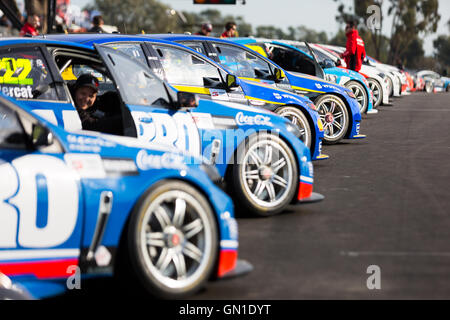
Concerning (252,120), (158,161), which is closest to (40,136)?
(158,161)

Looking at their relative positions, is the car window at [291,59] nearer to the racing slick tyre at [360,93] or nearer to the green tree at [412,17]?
the racing slick tyre at [360,93]

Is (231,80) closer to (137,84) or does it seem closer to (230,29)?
(137,84)

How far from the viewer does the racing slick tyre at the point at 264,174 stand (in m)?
7.43

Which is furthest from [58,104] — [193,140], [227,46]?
[227,46]

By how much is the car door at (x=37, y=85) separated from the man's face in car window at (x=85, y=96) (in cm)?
40

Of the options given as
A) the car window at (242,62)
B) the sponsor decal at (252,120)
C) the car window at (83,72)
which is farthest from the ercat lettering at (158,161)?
the car window at (242,62)

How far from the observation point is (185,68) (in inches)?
366

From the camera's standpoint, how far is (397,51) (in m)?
91.4

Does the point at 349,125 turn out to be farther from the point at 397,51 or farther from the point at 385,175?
the point at 397,51

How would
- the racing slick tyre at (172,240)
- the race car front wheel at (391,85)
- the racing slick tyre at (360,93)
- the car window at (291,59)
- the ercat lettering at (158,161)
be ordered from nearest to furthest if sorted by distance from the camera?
the racing slick tyre at (172,240)
the ercat lettering at (158,161)
the car window at (291,59)
the racing slick tyre at (360,93)
the race car front wheel at (391,85)

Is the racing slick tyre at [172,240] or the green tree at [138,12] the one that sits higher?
the green tree at [138,12]

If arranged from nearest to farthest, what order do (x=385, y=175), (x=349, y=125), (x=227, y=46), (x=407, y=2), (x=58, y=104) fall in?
(x=58, y=104) → (x=385, y=175) → (x=227, y=46) → (x=349, y=125) → (x=407, y=2)
